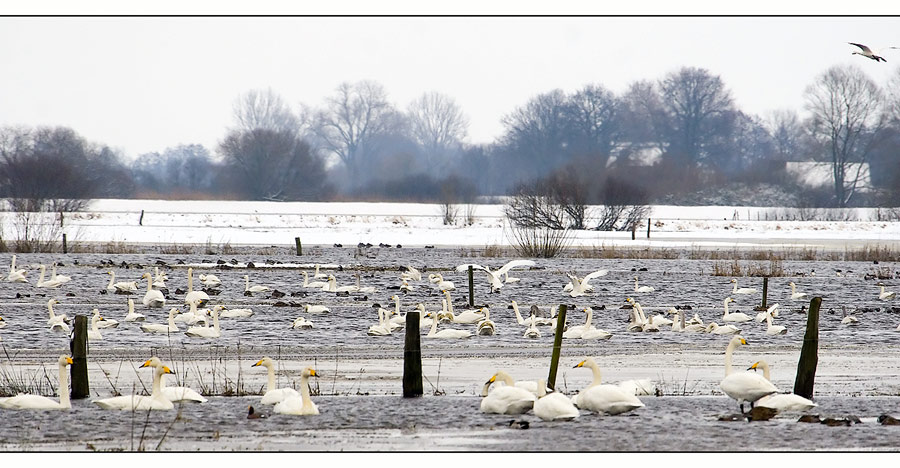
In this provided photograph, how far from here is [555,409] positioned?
8.41 meters

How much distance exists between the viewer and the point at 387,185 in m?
61.2

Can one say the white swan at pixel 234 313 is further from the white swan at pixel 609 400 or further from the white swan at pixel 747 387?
the white swan at pixel 747 387

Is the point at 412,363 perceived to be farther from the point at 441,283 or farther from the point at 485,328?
the point at 441,283

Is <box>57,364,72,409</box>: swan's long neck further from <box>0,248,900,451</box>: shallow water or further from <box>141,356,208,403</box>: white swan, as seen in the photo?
<box>141,356,208,403</box>: white swan

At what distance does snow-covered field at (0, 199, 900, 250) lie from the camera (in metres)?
38.3

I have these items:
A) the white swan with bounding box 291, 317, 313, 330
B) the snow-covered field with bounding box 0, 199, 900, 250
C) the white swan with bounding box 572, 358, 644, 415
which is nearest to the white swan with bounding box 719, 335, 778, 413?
the white swan with bounding box 572, 358, 644, 415

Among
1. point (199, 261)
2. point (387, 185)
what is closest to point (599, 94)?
point (387, 185)

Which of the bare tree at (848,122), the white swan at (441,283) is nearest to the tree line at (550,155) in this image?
the bare tree at (848,122)

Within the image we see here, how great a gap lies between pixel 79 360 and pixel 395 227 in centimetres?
3480

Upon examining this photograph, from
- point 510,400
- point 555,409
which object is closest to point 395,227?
point 510,400

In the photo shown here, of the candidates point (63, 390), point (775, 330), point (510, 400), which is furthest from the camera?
point (775, 330)

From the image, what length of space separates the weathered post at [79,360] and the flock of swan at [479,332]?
35cm

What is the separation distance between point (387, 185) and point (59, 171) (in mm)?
18264

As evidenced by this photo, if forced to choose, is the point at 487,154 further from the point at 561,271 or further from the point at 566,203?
the point at 561,271
